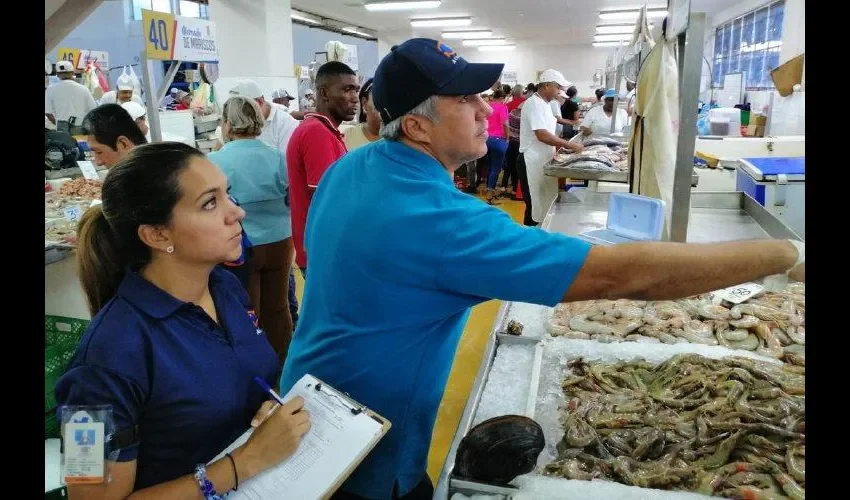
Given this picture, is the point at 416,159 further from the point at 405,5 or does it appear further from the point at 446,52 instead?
the point at 405,5

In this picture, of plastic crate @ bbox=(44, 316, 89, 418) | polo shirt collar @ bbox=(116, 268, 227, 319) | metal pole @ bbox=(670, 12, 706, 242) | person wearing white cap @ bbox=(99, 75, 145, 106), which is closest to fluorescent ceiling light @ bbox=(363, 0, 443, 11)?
person wearing white cap @ bbox=(99, 75, 145, 106)

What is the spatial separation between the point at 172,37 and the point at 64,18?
198cm

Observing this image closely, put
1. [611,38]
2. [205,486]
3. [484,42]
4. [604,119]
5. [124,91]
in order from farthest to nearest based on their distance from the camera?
[484,42] < [611,38] < [604,119] < [124,91] < [205,486]

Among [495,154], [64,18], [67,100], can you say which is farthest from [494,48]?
[64,18]

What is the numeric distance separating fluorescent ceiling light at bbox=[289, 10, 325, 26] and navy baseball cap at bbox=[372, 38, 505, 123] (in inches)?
661

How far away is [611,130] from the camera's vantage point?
9.46 metres

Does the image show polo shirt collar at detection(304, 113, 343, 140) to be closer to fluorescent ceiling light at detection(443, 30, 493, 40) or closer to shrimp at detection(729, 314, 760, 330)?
shrimp at detection(729, 314, 760, 330)

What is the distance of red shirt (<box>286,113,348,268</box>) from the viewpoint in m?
3.65

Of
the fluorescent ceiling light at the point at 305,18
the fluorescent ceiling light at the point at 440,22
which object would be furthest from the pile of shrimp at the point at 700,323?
the fluorescent ceiling light at the point at 440,22

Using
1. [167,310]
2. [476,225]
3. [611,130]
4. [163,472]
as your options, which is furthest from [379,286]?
[611,130]

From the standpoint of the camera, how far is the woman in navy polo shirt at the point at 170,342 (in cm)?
119

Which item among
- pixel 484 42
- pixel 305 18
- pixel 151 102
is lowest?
pixel 151 102

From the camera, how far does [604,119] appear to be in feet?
33.6
